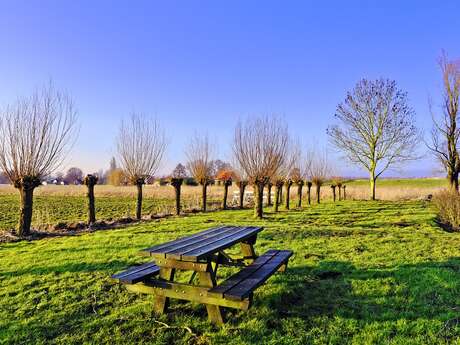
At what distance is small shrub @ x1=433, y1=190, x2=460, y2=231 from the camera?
36.8 ft

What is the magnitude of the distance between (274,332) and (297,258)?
302 centimetres

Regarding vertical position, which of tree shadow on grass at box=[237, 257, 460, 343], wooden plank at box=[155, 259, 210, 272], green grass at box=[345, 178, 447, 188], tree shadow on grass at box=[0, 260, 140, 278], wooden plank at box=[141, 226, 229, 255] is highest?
green grass at box=[345, 178, 447, 188]

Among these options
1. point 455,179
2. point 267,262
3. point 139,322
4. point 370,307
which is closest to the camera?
point 139,322

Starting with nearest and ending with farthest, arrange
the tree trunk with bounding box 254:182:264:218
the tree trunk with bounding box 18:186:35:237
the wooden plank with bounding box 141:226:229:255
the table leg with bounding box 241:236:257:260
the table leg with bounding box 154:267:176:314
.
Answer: the wooden plank with bounding box 141:226:229:255 < the table leg with bounding box 154:267:176:314 < the table leg with bounding box 241:236:257:260 < the tree trunk with bounding box 18:186:35:237 < the tree trunk with bounding box 254:182:264:218

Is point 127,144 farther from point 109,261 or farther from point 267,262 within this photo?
point 267,262

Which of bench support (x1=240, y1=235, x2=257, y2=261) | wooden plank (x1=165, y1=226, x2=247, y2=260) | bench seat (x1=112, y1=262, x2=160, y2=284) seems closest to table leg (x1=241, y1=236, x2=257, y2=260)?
bench support (x1=240, y1=235, x2=257, y2=261)

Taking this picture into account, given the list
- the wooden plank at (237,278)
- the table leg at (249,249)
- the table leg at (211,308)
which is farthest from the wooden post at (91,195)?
the table leg at (211,308)

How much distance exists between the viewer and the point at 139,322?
11.8ft

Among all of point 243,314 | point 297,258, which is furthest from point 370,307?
point 297,258

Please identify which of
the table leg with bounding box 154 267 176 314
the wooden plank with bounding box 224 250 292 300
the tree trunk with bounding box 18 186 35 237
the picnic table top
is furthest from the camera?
the tree trunk with bounding box 18 186 35 237

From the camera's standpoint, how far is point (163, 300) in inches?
149

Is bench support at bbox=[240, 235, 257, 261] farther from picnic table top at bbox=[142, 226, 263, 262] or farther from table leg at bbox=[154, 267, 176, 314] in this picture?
table leg at bbox=[154, 267, 176, 314]

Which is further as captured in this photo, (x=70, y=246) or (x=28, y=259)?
(x=70, y=246)

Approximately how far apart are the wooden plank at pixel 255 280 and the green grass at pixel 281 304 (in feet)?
1.19
